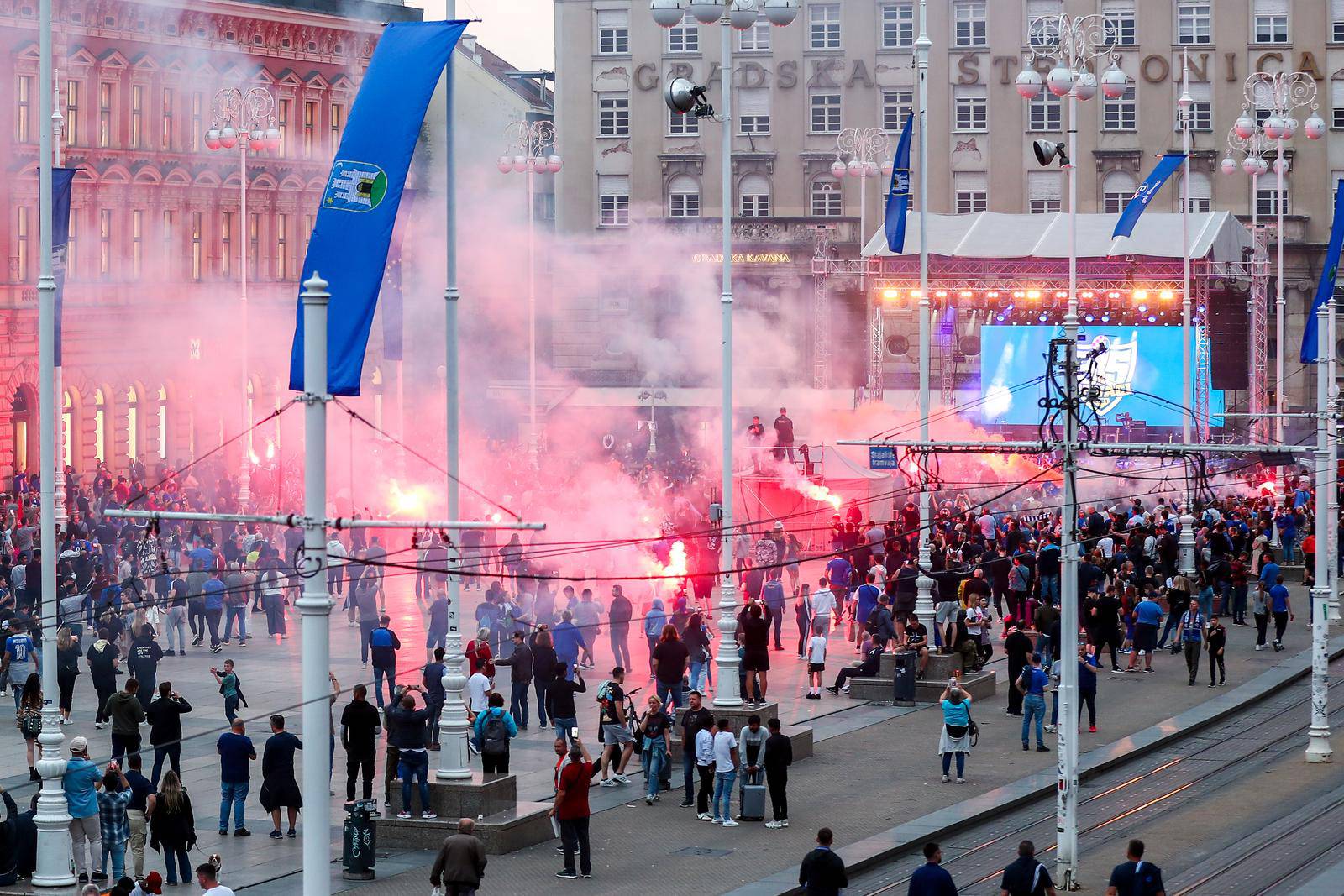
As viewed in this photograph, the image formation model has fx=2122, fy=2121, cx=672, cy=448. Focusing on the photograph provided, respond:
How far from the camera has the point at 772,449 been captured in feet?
148

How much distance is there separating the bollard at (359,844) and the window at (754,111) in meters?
54.8

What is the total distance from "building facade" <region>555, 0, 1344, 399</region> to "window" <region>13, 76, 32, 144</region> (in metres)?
22.4

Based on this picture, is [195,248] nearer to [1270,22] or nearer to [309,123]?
[309,123]

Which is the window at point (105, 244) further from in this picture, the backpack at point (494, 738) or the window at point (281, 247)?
the backpack at point (494, 738)

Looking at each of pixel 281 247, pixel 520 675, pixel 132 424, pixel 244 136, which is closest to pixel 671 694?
pixel 520 675

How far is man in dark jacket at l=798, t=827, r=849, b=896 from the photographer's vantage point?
18297 mm

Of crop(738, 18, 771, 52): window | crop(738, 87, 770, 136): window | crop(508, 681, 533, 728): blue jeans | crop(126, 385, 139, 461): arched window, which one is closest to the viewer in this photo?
crop(508, 681, 533, 728): blue jeans

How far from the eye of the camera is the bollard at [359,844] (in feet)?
67.2

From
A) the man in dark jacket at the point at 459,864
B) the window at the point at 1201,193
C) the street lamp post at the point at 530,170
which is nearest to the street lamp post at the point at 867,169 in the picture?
the street lamp post at the point at 530,170

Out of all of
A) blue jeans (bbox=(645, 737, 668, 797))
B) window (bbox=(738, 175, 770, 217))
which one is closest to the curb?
blue jeans (bbox=(645, 737, 668, 797))

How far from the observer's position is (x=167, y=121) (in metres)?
57.4

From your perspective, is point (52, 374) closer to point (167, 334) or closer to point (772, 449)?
point (772, 449)

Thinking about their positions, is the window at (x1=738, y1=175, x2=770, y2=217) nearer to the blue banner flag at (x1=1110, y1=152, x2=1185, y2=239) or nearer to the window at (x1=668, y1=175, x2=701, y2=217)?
the window at (x1=668, y1=175, x2=701, y2=217)

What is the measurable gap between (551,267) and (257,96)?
1799cm
